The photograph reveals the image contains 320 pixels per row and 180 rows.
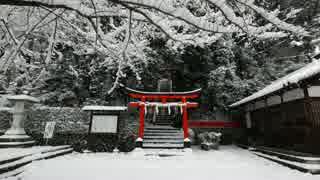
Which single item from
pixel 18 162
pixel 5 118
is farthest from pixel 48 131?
pixel 18 162

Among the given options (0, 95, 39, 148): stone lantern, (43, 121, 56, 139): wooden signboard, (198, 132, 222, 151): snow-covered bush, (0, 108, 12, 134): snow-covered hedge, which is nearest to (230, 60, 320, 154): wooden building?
(198, 132, 222, 151): snow-covered bush

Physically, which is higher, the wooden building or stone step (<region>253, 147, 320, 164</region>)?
the wooden building

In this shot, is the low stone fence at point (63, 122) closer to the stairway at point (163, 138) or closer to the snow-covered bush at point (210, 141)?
the stairway at point (163, 138)

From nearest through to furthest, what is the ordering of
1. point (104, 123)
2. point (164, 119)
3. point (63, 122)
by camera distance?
1. point (104, 123)
2. point (63, 122)
3. point (164, 119)

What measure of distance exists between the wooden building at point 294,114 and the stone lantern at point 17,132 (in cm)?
Result: 1190

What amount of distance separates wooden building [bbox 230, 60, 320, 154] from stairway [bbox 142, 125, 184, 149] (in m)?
4.76

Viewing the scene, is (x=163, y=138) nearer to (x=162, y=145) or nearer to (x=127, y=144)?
(x=162, y=145)

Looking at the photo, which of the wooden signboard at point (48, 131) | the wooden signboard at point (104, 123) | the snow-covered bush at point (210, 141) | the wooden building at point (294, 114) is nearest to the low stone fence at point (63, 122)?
the wooden signboard at point (104, 123)

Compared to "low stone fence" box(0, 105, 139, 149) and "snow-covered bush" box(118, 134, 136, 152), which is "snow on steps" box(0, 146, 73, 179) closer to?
"low stone fence" box(0, 105, 139, 149)

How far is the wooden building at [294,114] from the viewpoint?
6387mm

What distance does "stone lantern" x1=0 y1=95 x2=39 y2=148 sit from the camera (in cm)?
870

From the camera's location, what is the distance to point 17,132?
9.33m

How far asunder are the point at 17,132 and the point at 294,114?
506 inches

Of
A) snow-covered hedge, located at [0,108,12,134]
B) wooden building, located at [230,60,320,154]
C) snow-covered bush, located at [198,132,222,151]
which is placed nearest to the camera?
wooden building, located at [230,60,320,154]
